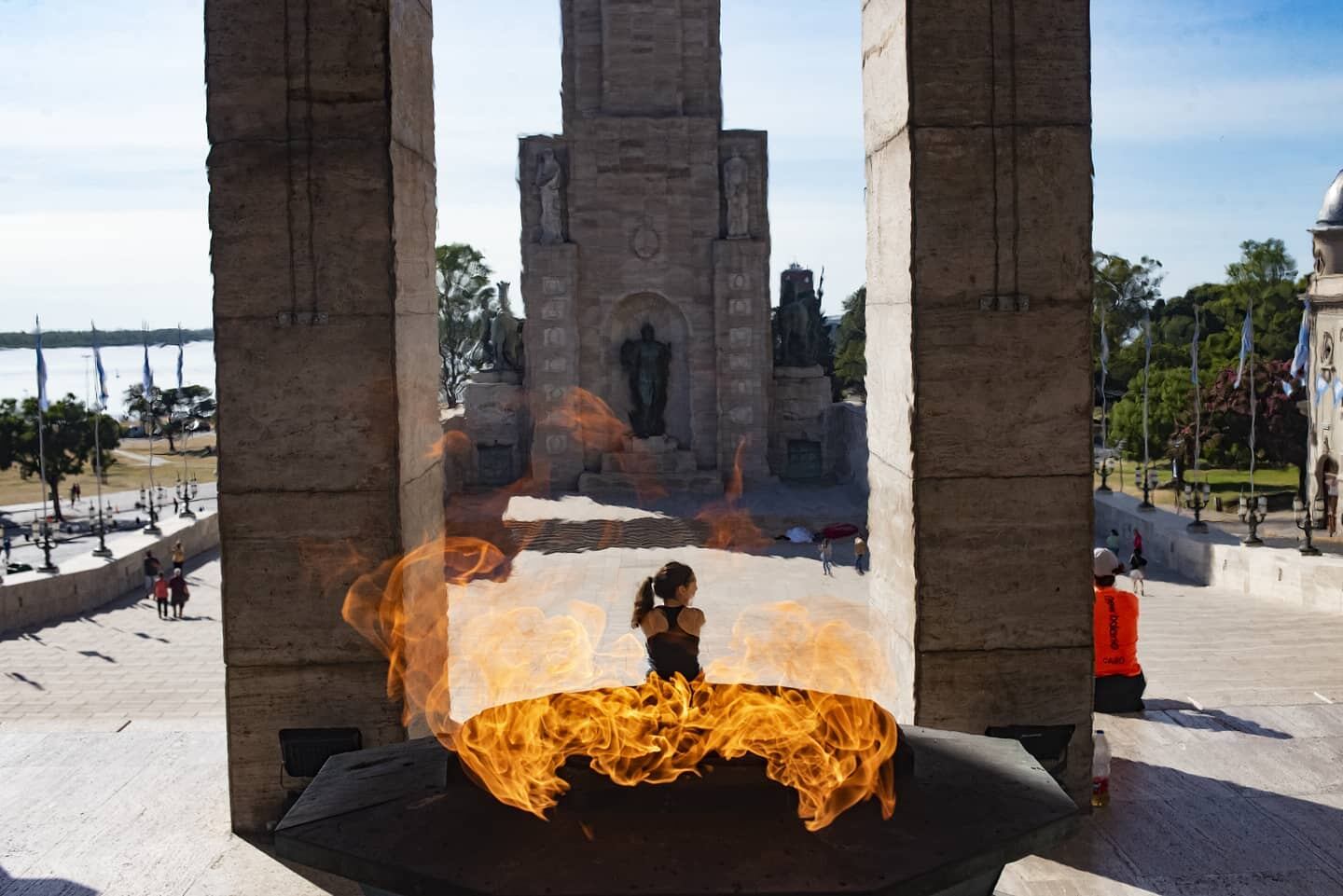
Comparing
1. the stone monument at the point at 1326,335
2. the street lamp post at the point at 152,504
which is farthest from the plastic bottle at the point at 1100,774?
the stone monument at the point at 1326,335

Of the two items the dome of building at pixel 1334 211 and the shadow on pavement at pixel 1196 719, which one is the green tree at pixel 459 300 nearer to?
the dome of building at pixel 1334 211

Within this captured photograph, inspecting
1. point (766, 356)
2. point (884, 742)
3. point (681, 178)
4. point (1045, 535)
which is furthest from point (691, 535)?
point (884, 742)

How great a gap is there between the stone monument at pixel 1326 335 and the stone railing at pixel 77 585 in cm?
2644

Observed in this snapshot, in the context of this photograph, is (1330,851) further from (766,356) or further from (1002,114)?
(766,356)

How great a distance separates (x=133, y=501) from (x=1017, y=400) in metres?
42.1

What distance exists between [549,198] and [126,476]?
31.3 metres

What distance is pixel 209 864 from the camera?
26.0ft

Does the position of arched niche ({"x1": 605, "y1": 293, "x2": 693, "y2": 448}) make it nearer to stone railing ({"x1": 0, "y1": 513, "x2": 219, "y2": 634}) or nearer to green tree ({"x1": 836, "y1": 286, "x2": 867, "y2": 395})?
stone railing ({"x1": 0, "y1": 513, "x2": 219, "y2": 634})

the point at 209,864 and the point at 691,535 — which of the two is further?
the point at 691,535

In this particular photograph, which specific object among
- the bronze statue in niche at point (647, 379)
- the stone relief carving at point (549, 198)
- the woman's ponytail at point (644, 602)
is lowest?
the woman's ponytail at point (644, 602)

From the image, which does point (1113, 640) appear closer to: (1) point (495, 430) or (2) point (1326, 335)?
(1) point (495, 430)

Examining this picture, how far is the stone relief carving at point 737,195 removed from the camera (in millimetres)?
33219

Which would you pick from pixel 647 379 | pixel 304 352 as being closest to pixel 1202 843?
pixel 304 352

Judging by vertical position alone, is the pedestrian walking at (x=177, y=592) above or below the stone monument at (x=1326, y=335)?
below
